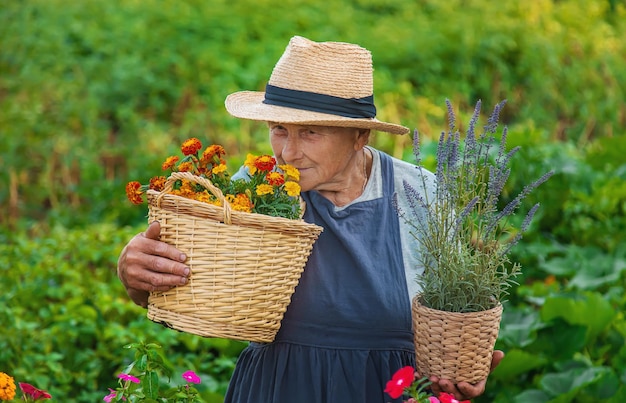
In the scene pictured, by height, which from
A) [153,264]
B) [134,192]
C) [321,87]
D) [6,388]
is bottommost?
[6,388]

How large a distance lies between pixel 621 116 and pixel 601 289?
2981mm

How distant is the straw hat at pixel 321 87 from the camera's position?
238 centimetres

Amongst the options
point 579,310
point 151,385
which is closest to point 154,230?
point 151,385

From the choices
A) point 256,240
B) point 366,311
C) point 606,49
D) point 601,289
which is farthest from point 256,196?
point 606,49

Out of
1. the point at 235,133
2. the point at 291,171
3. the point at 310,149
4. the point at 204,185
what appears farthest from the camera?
the point at 235,133

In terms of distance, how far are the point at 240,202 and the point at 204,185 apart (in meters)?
0.09

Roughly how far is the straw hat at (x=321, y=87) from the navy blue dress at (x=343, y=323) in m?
0.28

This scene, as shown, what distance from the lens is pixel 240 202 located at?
211cm

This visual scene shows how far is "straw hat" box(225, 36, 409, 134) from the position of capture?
238 cm

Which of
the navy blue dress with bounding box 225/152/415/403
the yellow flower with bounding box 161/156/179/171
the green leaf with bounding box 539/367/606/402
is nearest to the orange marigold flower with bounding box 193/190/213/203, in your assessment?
the yellow flower with bounding box 161/156/179/171

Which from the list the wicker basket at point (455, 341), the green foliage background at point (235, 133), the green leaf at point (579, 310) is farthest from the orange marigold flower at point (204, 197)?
the green leaf at point (579, 310)

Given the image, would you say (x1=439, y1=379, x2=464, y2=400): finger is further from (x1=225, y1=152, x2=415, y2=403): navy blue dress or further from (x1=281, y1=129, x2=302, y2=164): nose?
(x1=281, y1=129, x2=302, y2=164): nose

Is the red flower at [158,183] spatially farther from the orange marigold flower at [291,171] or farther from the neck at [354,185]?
the neck at [354,185]

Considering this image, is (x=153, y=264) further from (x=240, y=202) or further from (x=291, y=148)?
(x=291, y=148)
